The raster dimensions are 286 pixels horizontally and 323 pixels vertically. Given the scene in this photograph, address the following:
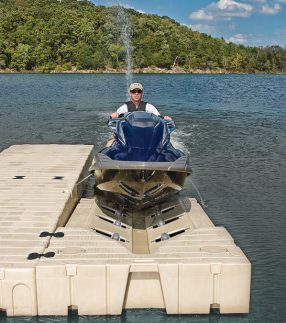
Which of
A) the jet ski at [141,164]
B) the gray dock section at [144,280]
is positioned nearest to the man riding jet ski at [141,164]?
the jet ski at [141,164]

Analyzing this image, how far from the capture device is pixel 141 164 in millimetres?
5898

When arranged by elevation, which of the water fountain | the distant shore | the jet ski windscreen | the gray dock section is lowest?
the distant shore

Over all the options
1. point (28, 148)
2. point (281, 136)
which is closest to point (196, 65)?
point (281, 136)

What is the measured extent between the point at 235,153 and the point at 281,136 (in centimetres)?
428

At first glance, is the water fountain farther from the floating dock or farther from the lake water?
the floating dock

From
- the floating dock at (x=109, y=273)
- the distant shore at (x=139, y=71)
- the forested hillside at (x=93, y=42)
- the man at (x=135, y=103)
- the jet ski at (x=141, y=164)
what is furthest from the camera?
the forested hillside at (x=93, y=42)

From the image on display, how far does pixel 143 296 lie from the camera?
5.05 metres

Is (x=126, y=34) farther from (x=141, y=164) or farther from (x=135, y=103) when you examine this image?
(x=141, y=164)

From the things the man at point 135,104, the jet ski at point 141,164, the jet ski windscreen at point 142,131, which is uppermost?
the man at point 135,104

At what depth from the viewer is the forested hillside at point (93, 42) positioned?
3787 inches

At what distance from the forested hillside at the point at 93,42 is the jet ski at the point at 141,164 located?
9156cm

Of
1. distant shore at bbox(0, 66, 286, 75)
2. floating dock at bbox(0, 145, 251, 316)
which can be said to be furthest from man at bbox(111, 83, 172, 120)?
distant shore at bbox(0, 66, 286, 75)

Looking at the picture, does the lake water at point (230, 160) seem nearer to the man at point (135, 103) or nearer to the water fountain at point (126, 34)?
the man at point (135, 103)

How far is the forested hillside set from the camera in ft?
316
